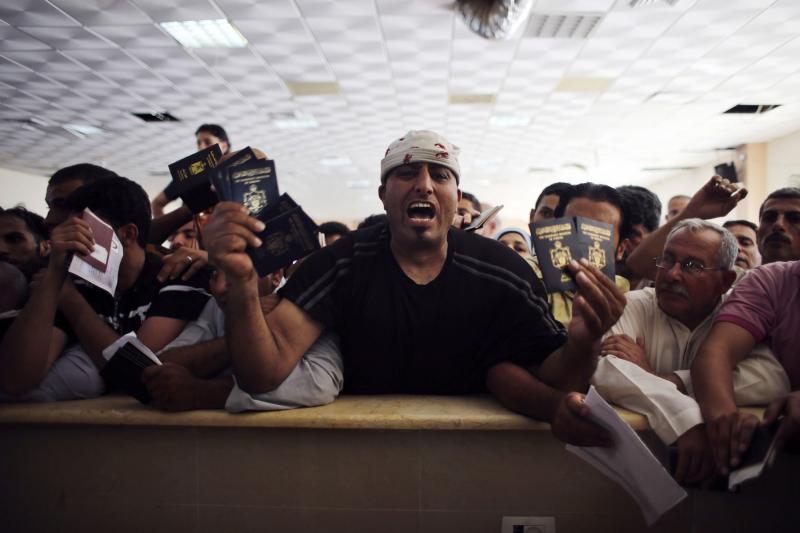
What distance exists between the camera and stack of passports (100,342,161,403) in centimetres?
139

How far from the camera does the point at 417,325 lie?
152 centimetres

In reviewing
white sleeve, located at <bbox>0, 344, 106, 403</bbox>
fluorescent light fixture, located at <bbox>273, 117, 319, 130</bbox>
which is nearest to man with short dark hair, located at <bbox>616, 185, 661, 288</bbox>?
white sleeve, located at <bbox>0, 344, 106, 403</bbox>

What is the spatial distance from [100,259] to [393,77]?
Result: 5694mm

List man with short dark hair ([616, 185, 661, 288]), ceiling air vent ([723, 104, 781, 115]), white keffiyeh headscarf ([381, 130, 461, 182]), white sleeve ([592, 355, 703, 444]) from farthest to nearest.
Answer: ceiling air vent ([723, 104, 781, 115])
man with short dark hair ([616, 185, 661, 288])
white keffiyeh headscarf ([381, 130, 461, 182])
white sleeve ([592, 355, 703, 444])

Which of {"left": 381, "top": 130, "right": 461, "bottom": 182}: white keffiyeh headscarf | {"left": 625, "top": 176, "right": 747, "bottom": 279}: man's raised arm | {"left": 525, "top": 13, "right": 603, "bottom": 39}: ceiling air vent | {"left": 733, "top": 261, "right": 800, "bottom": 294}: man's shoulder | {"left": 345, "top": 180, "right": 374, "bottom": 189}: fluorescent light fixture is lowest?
{"left": 733, "top": 261, "right": 800, "bottom": 294}: man's shoulder

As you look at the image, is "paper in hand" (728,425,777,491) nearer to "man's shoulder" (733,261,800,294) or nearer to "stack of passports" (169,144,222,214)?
"man's shoulder" (733,261,800,294)

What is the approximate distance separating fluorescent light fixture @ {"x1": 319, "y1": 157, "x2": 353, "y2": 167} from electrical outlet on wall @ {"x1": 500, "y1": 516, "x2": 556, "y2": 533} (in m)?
10.3

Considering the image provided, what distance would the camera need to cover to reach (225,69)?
6238mm

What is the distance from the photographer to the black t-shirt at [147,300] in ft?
5.64

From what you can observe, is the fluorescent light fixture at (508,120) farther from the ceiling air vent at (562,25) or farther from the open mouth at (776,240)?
the open mouth at (776,240)

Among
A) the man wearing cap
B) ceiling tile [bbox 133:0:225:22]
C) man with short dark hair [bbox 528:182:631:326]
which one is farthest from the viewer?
ceiling tile [bbox 133:0:225:22]

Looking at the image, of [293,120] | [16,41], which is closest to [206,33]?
[16,41]

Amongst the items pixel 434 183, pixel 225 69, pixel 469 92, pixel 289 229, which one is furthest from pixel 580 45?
pixel 289 229

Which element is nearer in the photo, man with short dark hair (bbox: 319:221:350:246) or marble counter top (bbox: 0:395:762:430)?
marble counter top (bbox: 0:395:762:430)
